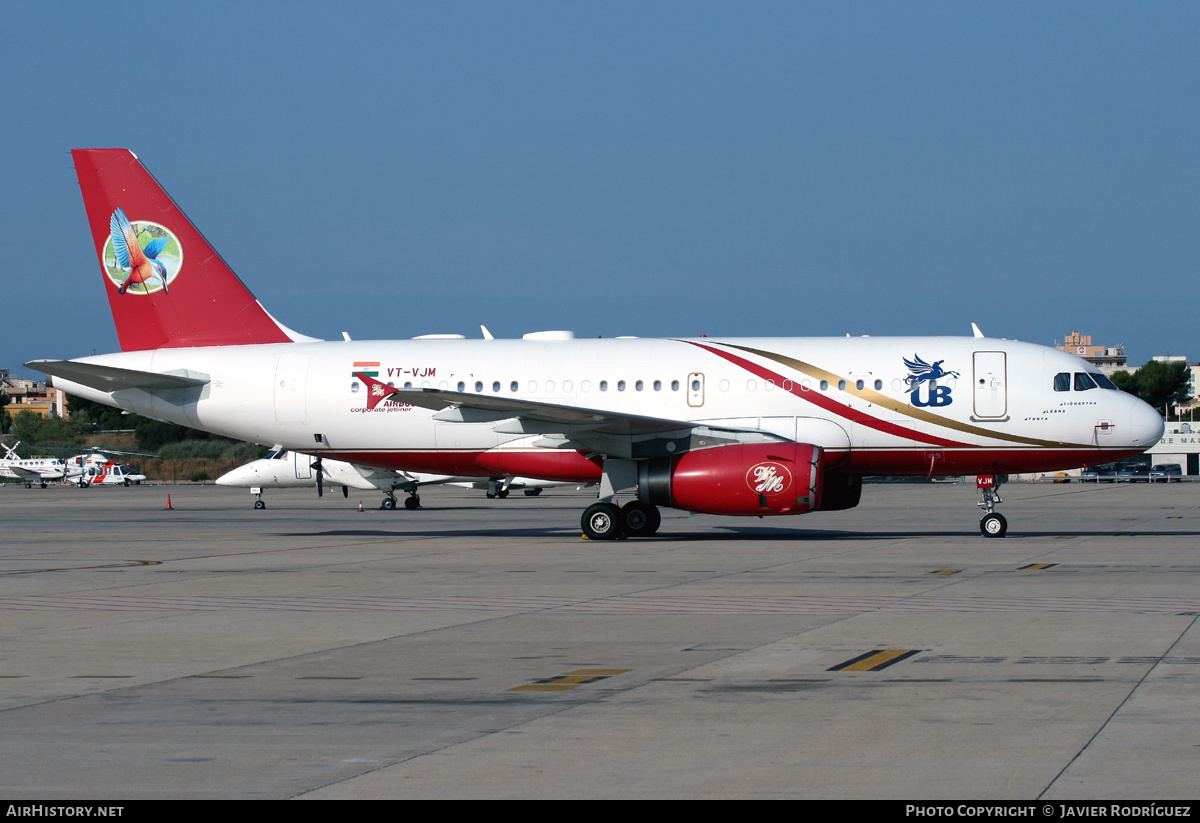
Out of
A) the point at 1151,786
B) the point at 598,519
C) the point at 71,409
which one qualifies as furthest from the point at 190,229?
the point at 71,409

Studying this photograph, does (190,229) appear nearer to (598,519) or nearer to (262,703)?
(598,519)

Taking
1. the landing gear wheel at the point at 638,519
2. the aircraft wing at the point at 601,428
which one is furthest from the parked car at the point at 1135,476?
the aircraft wing at the point at 601,428

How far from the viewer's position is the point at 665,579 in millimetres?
17922

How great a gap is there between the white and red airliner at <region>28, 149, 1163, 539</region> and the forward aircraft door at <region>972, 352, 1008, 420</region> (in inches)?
1.4

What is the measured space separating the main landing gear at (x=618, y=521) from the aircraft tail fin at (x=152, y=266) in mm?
8848

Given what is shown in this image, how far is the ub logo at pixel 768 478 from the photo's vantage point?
78.6 feet

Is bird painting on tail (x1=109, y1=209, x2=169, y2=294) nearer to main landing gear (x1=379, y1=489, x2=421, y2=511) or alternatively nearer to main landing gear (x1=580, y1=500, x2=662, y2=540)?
main landing gear (x1=580, y1=500, x2=662, y2=540)

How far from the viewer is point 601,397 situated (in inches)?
1070

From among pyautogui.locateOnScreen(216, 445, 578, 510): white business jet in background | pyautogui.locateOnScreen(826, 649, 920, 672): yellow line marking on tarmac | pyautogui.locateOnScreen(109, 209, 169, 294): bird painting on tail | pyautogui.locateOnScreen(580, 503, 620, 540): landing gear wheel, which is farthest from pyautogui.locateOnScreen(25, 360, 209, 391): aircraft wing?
pyautogui.locateOnScreen(826, 649, 920, 672): yellow line marking on tarmac

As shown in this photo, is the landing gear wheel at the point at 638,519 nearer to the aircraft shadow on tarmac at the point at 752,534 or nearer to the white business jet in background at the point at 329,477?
the aircraft shadow on tarmac at the point at 752,534

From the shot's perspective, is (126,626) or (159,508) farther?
(159,508)

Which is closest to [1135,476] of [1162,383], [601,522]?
[601,522]

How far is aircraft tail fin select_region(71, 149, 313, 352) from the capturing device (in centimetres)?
2909

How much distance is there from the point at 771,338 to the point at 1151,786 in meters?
21.4
